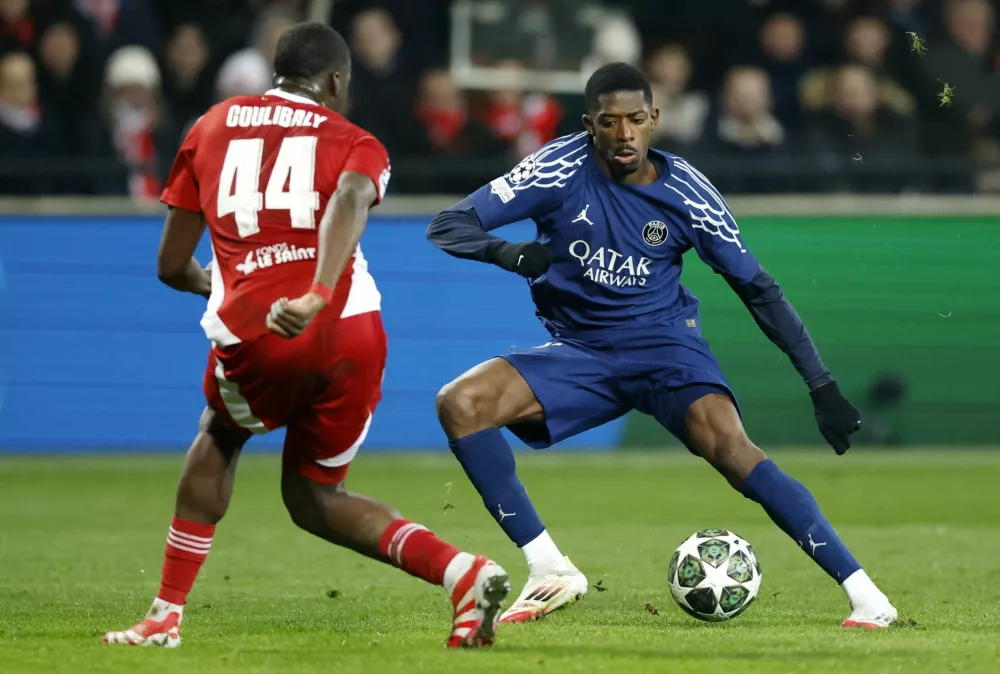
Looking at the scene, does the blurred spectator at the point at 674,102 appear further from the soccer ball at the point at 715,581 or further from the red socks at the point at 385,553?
the red socks at the point at 385,553

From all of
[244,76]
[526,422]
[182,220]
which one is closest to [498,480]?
[526,422]

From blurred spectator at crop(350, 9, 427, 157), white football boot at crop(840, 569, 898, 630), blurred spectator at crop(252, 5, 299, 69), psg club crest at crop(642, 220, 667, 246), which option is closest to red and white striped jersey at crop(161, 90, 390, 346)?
psg club crest at crop(642, 220, 667, 246)

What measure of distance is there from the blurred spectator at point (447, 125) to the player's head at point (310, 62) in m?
8.44

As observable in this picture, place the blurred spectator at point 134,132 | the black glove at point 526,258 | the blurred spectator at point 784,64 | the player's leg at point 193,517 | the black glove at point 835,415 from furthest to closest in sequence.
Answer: the blurred spectator at point 784,64 → the blurred spectator at point 134,132 → the black glove at point 835,415 → the black glove at point 526,258 → the player's leg at point 193,517

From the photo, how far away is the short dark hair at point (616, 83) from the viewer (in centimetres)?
647

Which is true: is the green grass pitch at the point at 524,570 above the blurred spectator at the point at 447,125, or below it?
below

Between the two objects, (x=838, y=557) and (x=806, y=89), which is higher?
(x=806, y=89)

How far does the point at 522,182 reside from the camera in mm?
6609

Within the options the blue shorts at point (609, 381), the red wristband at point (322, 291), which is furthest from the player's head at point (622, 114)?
the red wristband at point (322, 291)

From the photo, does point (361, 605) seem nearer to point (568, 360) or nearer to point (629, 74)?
point (568, 360)

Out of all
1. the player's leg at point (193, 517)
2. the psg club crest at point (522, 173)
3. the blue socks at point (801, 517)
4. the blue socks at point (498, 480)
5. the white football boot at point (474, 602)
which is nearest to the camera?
the white football boot at point (474, 602)

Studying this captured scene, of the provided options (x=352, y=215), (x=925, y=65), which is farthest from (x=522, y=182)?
(x=925, y=65)

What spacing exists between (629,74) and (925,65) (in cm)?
871

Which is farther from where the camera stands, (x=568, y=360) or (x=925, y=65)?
(x=925, y=65)
